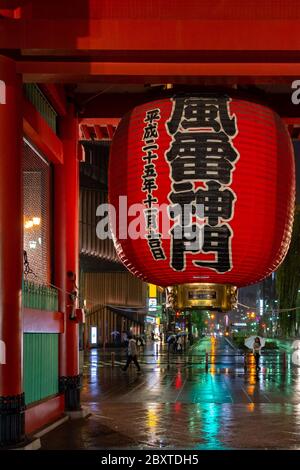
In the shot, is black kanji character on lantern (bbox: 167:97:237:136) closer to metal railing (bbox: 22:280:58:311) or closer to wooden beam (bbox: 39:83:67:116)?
metal railing (bbox: 22:280:58:311)

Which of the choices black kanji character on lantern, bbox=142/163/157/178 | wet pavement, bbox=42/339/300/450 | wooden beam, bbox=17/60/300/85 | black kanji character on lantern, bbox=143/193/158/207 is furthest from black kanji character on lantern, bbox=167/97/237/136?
wet pavement, bbox=42/339/300/450

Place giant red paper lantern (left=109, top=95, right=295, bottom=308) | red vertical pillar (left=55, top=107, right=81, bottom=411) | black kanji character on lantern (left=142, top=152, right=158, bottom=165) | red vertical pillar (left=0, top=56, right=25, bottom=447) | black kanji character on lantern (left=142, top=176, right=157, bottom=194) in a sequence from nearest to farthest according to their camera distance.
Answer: giant red paper lantern (left=109, top=95, right=295, bottom=308) → black kanji character on lantern (left=142, top=176, right=157, bottom=194) → black kanji character on lantern (left=142, top=152, right=158, bottom=165) → red vertical pillar (left=0, top=56, right=25, bottom=447) → red vertical pillar (left=55, top=107, right=81, bottom=411)

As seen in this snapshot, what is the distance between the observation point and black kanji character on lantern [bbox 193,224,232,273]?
751cm

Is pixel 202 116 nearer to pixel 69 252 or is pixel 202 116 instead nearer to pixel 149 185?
pixel 149 185

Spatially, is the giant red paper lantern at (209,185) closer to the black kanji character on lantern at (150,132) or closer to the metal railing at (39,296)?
the black kanji character on lantern at (150,132)

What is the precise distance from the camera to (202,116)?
7805mm

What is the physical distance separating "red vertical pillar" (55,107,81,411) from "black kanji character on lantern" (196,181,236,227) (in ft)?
22.6

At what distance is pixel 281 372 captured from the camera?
27.4m

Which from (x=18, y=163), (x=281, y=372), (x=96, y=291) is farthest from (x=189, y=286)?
(x=96, y=291)

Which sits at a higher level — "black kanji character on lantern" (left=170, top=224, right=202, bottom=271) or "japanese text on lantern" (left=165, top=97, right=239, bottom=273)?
"japanese text on lantern" (left=165, top=97, right=239, bottom=273)

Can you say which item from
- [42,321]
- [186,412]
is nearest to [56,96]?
[42,321]

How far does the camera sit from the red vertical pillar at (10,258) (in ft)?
30.6
